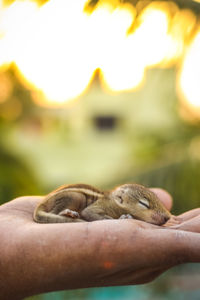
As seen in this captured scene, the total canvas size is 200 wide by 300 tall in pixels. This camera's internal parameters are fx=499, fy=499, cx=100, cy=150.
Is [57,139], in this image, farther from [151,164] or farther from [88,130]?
[151,164]

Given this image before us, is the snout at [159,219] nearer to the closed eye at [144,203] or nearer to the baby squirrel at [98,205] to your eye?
the baby squirrel at [98,205]

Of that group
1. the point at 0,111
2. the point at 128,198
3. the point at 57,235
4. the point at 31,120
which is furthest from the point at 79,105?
the point at 57,235

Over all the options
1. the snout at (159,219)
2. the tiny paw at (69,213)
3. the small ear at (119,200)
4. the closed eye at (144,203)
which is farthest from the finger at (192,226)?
the small ear at (119,200)

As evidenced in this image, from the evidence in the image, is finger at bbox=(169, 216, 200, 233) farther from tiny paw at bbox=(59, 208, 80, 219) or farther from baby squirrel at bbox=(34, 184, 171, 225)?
tiny paw at bbox=(59, 208, 80, 219)

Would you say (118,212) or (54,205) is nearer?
(54,205)

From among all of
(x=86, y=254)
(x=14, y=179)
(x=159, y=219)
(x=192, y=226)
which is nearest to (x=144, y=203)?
(x=159, y=219)

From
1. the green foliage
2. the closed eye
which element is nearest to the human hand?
the closed eye
